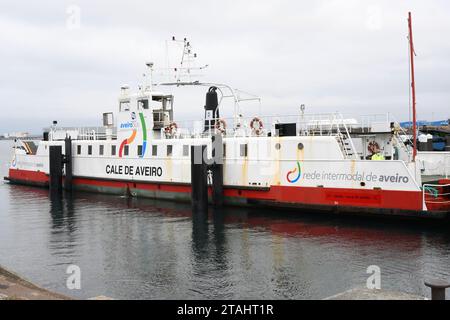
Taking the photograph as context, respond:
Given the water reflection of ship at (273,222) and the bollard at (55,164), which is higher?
the bollard at (55,164)

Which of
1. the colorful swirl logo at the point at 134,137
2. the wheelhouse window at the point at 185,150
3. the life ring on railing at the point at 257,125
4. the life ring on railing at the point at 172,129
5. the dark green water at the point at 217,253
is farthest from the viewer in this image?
the colorful swirl logo at the point at 134,137

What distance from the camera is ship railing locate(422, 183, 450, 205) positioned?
18797 mm

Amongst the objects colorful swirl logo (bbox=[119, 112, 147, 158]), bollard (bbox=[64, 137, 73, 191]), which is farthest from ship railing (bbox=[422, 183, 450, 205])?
bollard (bbox=[64, 137, 73, 191])

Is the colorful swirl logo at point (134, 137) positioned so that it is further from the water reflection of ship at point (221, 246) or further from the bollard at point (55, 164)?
the bollard at point (55, 164)

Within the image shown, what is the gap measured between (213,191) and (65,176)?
13.9 m

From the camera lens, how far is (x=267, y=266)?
47.4 feet

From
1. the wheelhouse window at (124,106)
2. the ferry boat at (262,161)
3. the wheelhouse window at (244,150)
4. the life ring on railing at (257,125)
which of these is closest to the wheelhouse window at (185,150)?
the ferry boat at (262,161)

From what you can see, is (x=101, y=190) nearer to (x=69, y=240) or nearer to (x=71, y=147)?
(x=71, y=147)

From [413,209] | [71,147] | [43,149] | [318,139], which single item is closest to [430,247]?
[413,209]

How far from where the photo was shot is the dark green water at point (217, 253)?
12695 mm

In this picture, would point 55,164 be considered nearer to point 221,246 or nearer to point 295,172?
point 295,172

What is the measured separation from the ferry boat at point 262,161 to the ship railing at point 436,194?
40mm

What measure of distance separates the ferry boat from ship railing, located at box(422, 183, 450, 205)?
0.13 ft

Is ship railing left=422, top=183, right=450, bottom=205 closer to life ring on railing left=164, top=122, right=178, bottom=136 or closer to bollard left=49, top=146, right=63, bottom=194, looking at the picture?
life ring on railing left=164, top=122, right=178, bottom=136
